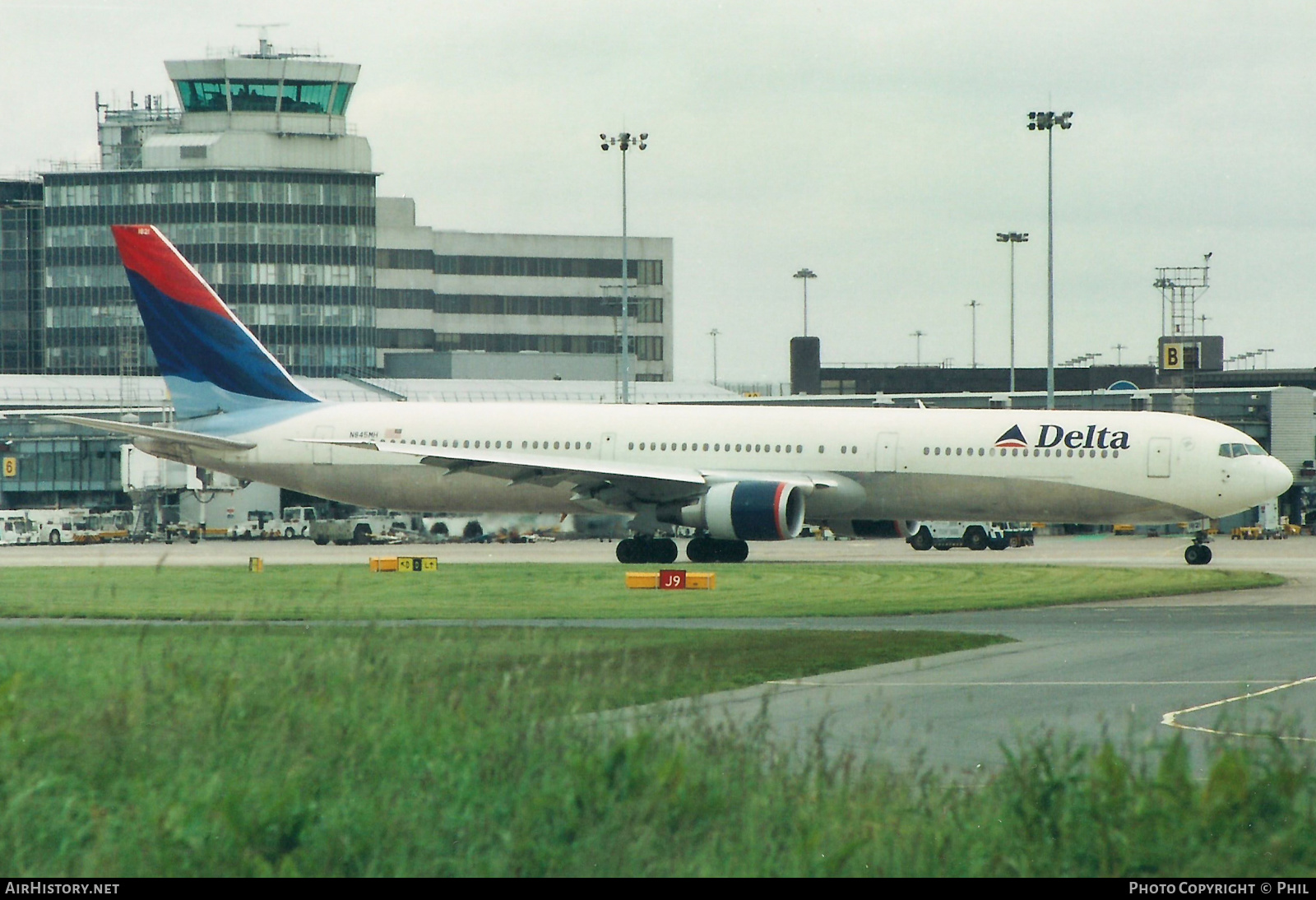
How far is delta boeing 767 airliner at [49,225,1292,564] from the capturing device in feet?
148

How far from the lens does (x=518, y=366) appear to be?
506 ft

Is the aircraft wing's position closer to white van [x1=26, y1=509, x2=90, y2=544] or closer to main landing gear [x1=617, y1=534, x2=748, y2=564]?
main landing gear [x1=617, y1=534, x2=748, y2=564]

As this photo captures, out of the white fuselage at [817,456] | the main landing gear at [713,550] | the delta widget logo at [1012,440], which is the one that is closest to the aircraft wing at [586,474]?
the white fuselage at [817,456]

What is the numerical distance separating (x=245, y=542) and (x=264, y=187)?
78.6 meters

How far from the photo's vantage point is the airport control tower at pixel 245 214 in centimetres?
14550

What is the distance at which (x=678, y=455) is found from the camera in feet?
157

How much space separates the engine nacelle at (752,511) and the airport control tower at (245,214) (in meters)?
110

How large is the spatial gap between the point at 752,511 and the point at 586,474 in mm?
4875

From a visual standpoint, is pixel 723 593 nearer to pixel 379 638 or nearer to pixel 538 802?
pixel 379 638

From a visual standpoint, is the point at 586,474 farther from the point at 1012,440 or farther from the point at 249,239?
the point at 249,239

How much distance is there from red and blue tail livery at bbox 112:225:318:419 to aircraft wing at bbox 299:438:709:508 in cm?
555

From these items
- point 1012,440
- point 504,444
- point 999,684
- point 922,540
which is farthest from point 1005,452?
point 999,684

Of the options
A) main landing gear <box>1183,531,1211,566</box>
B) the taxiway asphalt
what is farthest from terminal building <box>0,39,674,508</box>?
the taxiway asphalt

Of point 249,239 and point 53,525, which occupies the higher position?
point 249,239
